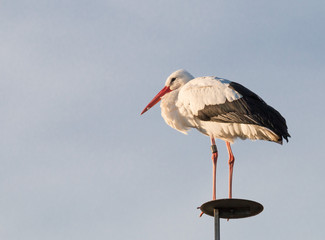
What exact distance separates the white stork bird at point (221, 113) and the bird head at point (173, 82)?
424 millimetres

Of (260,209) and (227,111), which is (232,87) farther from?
(260,209)

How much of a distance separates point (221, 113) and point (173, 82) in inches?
82.0

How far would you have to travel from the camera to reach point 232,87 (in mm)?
12961

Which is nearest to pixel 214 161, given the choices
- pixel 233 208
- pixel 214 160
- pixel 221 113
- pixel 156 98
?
pixel 214 160

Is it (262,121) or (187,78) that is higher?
(187,78)

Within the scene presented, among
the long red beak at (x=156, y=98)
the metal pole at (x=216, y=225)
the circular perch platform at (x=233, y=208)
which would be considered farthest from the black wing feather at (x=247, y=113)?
the metal pole at (x=216, y=225)

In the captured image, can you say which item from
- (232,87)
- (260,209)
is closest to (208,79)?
(232,87)

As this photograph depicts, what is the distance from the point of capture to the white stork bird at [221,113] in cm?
1222

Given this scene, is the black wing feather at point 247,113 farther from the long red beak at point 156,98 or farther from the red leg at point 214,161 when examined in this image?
the long red beak at point 156,98

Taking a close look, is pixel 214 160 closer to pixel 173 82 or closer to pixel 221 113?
pixel 221 113

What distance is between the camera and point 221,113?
42.0 ft

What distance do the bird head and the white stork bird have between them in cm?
42

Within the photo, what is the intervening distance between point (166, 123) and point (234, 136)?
1.57 metres

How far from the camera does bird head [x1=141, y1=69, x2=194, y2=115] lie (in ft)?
47.5
